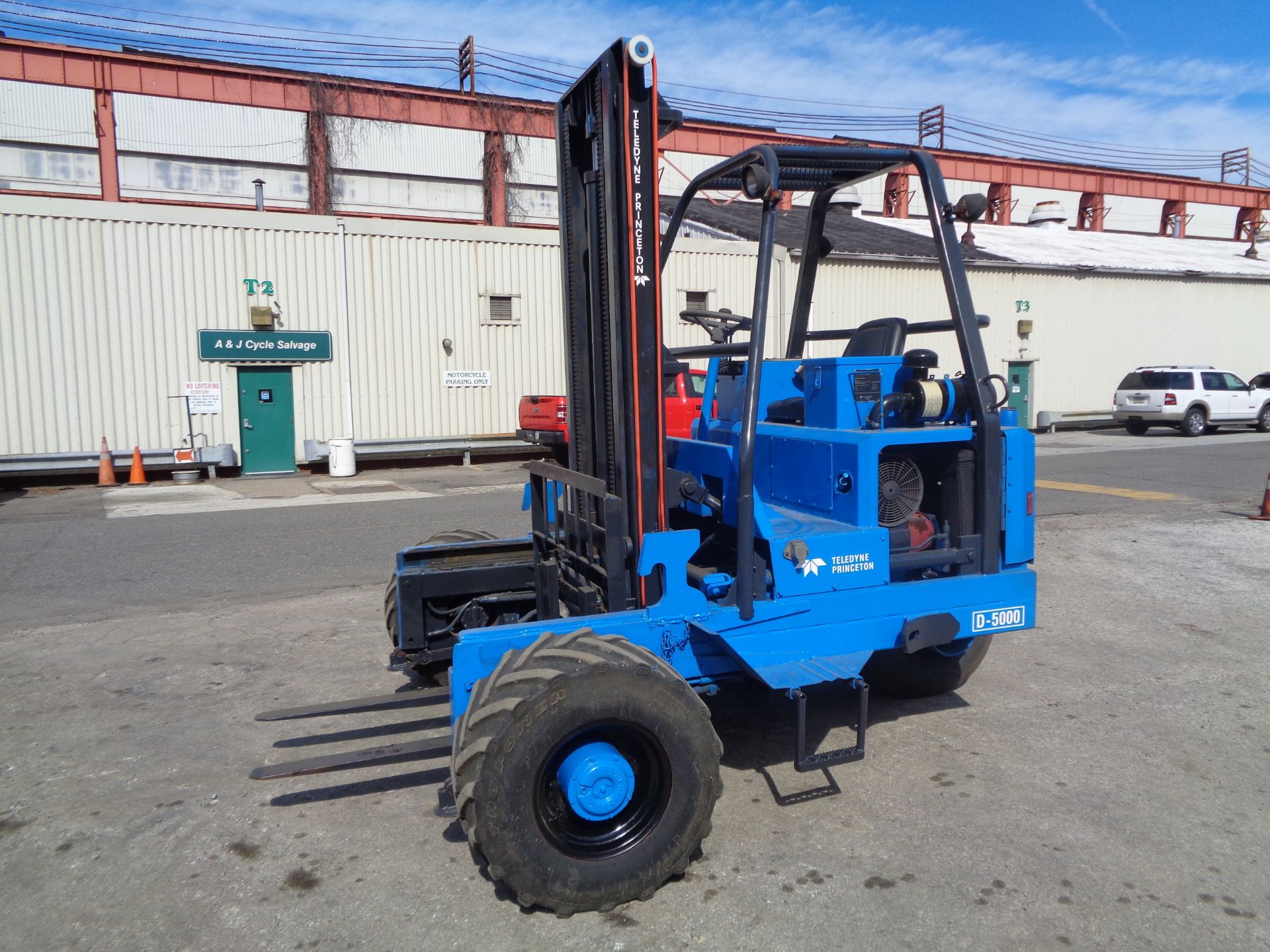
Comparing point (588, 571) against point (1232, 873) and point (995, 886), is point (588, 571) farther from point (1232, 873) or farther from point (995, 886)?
point (1232, 873)

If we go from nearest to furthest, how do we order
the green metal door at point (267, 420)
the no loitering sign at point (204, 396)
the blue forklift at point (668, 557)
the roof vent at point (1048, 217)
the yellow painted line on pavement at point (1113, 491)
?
1. the blue forklift at point (668, 557)
2. the yellow painted line on pavement at point (1113, 491)
3. the no loitering sign at point (204, 396)
4. the green metal door at point (267, 420)
5. the roof vent at point (1048, 217)

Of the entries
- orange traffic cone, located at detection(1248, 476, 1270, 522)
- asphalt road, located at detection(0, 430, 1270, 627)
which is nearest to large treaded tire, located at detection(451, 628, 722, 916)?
asphalt road, located at detection(0, 430, 1270, 627)

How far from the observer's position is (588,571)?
4.51 meters

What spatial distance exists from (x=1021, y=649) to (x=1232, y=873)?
9.78 feet

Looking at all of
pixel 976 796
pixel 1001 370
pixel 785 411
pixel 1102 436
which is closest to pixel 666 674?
pixel 976 796

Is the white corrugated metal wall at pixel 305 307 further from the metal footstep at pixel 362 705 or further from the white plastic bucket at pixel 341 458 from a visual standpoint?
the metal footstep at pixel 362 705

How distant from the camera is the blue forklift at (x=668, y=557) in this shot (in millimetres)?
3385

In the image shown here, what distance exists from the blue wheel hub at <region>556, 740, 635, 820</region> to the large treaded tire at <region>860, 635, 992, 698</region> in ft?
7.72

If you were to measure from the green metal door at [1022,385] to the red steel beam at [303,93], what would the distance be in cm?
945

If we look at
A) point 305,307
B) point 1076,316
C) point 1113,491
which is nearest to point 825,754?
point 1113,491

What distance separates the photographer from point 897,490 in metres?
4.59

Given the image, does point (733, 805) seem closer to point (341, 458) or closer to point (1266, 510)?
point (1266, 510)

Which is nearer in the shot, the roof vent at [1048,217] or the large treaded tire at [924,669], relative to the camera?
the large treaded tire at [924,669]

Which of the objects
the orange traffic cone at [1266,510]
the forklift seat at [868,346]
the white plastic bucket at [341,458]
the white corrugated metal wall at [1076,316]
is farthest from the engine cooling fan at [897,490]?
the white corrugated metal wall at [1076,316]
